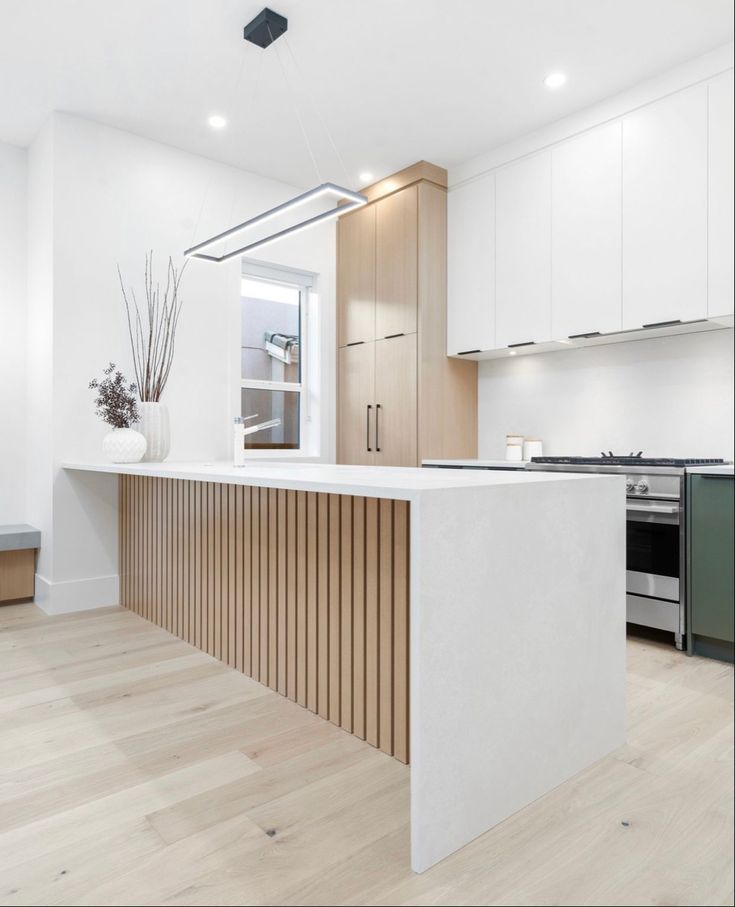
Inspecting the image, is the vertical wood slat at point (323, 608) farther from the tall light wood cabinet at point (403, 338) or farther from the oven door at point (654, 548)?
the tall light wood cabinet at point (403, 338)

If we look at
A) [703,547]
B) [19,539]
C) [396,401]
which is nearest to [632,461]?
[703,547]

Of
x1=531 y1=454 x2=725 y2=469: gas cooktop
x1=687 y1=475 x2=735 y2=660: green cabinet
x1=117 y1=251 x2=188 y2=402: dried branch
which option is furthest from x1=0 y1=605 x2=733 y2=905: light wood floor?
x1=117 y1=251 x2=188 y2=402: dried branch

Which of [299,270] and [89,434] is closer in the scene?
[89,434]

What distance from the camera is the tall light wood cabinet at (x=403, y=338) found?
4051 millimetres

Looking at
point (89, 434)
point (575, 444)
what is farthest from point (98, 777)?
point (575, 444)

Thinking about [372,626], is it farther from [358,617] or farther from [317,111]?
[317,111]

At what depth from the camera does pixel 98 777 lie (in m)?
1.68

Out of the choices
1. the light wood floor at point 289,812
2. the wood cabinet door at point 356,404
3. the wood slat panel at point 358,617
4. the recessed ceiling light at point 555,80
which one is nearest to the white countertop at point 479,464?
the wood cabinet door at point 356,404

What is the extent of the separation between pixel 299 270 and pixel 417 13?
79.6 inches

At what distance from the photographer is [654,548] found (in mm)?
2883

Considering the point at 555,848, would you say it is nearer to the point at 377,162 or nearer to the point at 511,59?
the point at 511,59

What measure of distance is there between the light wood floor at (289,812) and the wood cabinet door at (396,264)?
2639 mm

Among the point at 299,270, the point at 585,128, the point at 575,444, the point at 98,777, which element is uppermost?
the point at 585,128

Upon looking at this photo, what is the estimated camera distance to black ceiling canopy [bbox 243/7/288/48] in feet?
8.81
